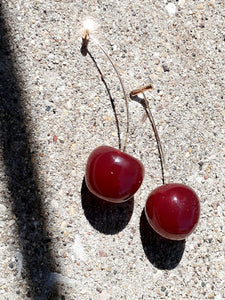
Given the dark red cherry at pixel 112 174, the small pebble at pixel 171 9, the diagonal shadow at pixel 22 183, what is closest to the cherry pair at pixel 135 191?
the dark red cherry at pixel 112 174

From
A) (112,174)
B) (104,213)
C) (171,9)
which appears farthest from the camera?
(171,9)

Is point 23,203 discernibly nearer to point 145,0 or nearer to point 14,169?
point 14,169

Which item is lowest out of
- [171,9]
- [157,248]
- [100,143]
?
[157,248]

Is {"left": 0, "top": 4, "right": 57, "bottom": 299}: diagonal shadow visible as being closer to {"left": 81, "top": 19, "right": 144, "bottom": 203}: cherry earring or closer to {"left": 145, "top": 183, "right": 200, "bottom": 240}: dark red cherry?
{"left": 81, "top": 19, "right": 144, "bottom": 203}: cherry earring

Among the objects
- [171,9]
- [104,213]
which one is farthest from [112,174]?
[171,9]

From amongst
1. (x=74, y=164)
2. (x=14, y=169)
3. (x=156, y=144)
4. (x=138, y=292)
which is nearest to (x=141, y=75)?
(x=156, y=144)

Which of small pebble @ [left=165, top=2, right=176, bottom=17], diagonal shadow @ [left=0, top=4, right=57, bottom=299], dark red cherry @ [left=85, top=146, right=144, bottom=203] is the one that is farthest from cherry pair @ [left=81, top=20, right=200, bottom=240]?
small pebble @ [left=165, top=2, right=176, bottom=17]

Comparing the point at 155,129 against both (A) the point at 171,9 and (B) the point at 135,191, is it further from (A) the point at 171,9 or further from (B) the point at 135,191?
(A) the point at 171,9
